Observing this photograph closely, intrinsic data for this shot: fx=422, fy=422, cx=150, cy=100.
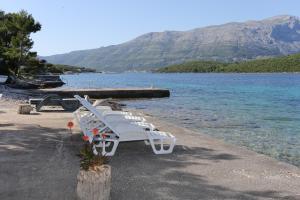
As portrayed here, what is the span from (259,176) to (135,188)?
7.77 feet

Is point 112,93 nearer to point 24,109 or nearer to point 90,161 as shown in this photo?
point 24,109

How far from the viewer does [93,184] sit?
5430 millimetres

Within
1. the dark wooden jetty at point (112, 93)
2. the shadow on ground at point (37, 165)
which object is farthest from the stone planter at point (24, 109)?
the dark wooden jetty at point (112, 93)

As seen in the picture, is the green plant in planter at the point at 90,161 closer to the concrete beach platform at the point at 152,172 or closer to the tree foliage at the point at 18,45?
the concrete beach platform at the point at 152,172

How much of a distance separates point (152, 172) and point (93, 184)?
7.22 feet

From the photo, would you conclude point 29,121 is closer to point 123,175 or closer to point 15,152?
point 15,152

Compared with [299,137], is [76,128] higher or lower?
higher

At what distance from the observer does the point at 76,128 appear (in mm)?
12492

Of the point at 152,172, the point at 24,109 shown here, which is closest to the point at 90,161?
the point at 152,172

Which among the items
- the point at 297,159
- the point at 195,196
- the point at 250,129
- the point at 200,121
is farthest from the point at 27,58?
the point at 195,196

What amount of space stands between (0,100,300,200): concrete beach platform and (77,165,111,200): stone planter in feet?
1.81

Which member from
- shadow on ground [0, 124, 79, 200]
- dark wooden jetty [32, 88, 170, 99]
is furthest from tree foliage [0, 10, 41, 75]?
shadow on ground [0, 124, 79, 200]

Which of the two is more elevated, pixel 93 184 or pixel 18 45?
pixel 18 45

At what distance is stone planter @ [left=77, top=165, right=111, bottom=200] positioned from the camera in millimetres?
5422
